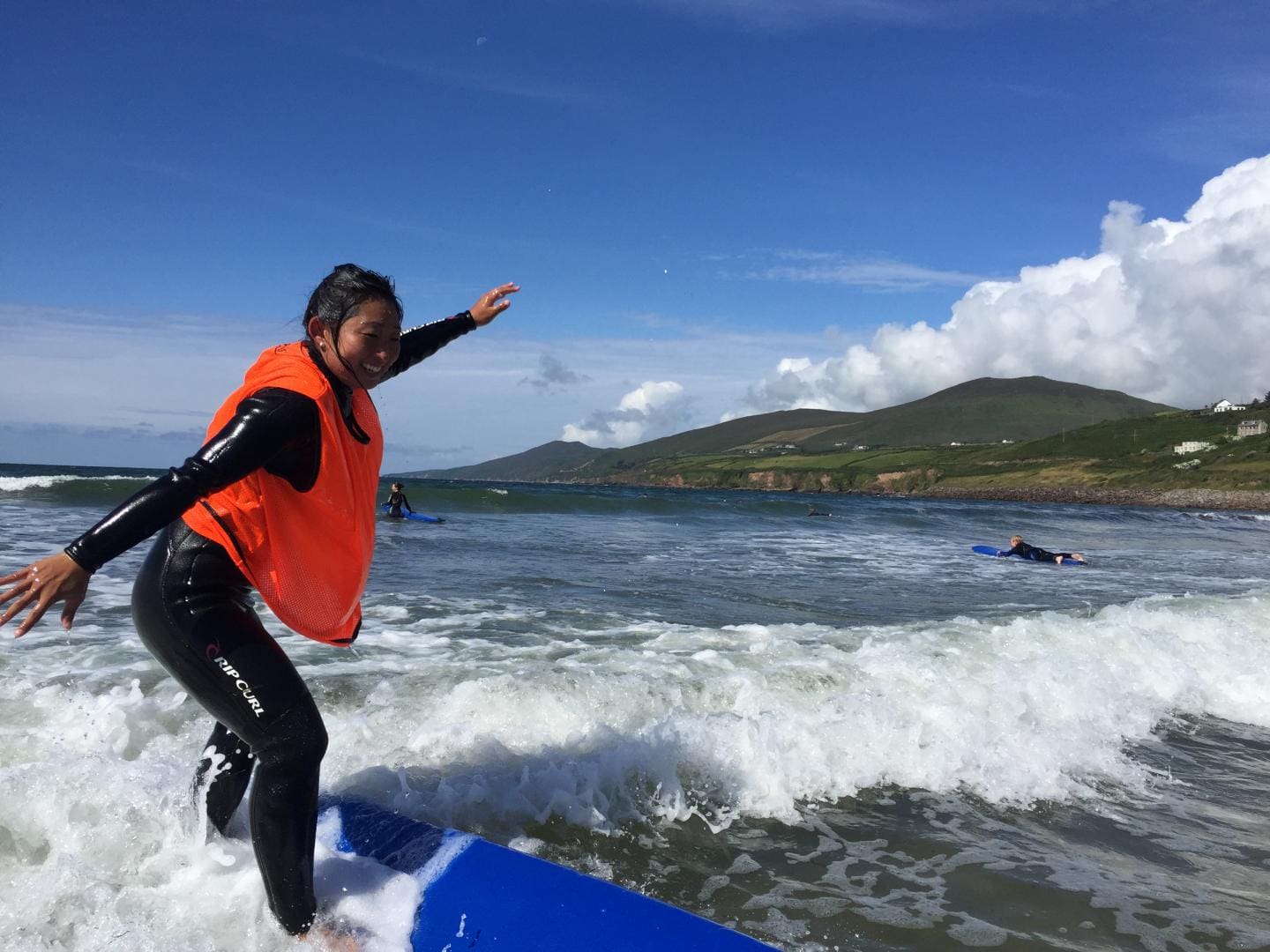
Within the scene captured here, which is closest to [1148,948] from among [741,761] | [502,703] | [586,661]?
[741,761]

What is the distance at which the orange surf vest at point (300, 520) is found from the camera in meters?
2.89

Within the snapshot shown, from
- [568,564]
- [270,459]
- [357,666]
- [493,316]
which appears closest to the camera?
[270,459]

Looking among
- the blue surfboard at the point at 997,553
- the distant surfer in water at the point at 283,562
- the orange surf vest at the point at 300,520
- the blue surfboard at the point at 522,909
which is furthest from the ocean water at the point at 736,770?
the blue surfboard at the point at 997,553

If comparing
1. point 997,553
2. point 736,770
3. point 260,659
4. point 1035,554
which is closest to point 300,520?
point 260,659

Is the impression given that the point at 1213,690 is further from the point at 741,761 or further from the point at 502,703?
the point at 502,703

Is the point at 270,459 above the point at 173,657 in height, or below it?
above

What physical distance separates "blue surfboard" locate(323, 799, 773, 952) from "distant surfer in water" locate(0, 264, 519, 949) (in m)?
0.34

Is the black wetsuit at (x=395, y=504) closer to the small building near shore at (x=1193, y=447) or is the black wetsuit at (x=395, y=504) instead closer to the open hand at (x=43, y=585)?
the open hand at (x=43, y=585)

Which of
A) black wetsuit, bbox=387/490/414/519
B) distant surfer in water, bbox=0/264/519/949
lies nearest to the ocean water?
distant surfer in water, bbox=0/264/519/949

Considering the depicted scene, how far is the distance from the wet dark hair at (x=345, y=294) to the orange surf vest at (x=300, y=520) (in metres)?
0.16

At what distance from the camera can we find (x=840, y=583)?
16.0 m

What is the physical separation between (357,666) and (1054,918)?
18.5 feet

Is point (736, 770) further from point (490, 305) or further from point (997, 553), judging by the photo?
point (997, 553)

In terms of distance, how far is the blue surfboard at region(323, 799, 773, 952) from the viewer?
2.81 metres
